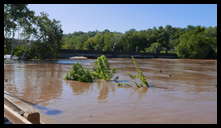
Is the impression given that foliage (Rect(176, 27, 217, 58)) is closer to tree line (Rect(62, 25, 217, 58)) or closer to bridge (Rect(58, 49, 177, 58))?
tree line (Rect(62, 25, 217, 58))

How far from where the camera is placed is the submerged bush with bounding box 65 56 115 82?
14711mm

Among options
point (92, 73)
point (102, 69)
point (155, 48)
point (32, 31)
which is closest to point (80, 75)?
point (92, 73)

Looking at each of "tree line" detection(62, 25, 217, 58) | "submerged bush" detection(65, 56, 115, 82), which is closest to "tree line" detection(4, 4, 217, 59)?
"tree line" detection(62, 25, 217, 58)

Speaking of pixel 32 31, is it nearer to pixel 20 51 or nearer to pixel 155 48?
pixel 20 51

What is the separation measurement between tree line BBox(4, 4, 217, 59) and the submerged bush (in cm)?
2369

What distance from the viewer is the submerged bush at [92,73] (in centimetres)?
1471

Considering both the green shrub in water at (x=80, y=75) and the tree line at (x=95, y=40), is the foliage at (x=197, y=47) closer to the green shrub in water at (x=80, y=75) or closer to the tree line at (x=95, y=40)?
the tree line at (x=95, y=40)

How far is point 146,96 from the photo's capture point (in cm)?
1055

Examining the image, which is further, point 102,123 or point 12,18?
point 12,18

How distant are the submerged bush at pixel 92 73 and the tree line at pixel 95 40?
2369 centimetres

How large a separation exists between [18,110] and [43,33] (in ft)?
120
